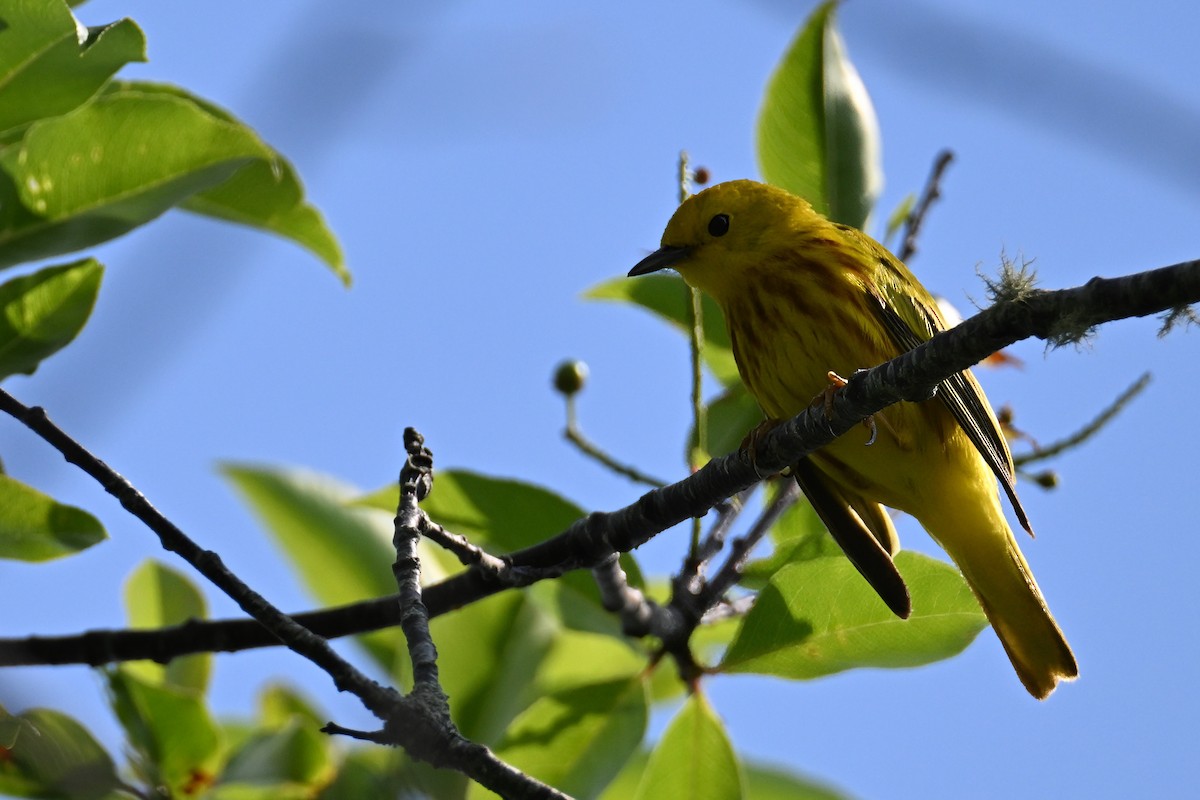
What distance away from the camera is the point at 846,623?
2.66 meters

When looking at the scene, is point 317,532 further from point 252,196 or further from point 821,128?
point 821,128

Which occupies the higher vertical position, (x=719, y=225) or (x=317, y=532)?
(x=719, y=225)

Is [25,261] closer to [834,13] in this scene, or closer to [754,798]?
[834,13]

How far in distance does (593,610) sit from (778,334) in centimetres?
82

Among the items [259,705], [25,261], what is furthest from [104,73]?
[259,705]

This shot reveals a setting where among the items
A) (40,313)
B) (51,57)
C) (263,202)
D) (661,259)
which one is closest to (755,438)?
(661,259)

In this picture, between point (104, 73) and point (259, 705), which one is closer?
point (104, 73)

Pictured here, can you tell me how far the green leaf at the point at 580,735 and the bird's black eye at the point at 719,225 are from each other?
137 centimetres

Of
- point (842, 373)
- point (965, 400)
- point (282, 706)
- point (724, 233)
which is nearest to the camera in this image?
point (965, 400)

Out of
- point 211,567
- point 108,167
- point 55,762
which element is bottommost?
point 55,762

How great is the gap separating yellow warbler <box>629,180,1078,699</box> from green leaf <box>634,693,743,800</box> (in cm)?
53

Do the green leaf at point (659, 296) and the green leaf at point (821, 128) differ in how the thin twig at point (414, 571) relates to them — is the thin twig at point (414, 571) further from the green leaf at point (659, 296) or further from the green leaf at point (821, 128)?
the green leaf at point (821, 128)

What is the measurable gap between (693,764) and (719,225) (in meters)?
1.60

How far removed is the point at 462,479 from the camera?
2889 millimetres
